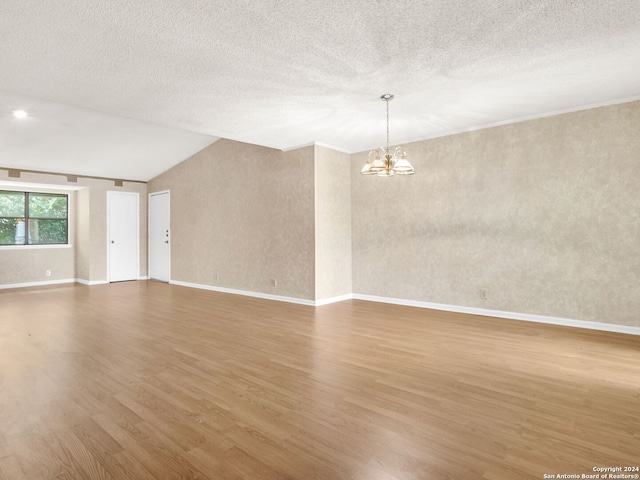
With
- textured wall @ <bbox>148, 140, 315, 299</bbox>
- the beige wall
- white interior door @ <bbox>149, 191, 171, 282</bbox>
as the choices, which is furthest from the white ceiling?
white interior door @ <bbox>149, 191, 171, 282</bbox>

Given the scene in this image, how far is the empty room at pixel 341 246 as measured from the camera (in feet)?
6.50

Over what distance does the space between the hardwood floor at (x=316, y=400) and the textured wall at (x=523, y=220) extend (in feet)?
1.94

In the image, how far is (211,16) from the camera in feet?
7.47

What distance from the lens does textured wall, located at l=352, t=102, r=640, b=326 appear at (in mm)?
3986

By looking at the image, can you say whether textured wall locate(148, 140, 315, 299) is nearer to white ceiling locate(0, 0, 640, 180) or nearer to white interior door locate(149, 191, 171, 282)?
white interior door locate(149, 191, 171, 282)

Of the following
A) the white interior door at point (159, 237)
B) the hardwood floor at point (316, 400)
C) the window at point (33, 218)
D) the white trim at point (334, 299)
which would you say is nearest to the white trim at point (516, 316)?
the hardwood floor at point (316, 400)

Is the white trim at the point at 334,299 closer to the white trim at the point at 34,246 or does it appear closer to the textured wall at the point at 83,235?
the textured wall at the point at 83,235

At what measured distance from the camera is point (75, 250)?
859 cm

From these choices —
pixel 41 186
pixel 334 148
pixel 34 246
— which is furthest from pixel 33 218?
pixel 334 148

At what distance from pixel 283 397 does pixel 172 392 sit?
79 centimetres

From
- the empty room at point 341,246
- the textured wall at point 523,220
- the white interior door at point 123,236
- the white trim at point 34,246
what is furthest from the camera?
the white interior door at point 123,236

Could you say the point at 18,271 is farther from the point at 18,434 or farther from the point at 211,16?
the point at 211,16

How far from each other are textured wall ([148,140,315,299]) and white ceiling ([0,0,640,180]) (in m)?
1.39

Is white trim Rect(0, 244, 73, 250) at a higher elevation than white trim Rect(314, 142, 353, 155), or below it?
below
